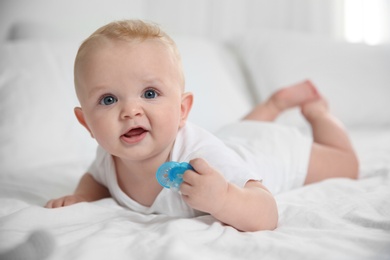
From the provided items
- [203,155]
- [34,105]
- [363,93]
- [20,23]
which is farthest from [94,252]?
[363,93]

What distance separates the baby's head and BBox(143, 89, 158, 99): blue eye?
8 centimetres

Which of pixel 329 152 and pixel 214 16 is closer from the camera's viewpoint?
pixel 329 152

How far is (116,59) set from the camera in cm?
84

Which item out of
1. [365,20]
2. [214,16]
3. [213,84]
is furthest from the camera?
[365,20]

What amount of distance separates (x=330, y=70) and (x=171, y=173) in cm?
149

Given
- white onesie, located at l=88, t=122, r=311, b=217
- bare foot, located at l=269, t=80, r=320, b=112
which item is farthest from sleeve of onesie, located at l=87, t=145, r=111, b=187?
bare foot, located at l=269, t=80, r=320, b=112

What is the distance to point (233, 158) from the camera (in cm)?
93

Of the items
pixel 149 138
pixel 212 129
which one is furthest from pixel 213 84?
pixel 149 138

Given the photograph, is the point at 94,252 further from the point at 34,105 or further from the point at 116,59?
the point at 34,105

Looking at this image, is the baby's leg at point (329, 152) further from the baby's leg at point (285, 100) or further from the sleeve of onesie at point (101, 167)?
the sleeve of onesie at point (101, 167)

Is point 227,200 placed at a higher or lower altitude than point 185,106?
lower

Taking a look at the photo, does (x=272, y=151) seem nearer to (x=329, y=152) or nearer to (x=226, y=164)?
(x=329, y=152)

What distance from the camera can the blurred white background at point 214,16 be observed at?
1816 mm

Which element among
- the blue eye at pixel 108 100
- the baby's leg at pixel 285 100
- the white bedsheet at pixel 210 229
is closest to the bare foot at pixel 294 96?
the baby's leg at pixel 285 100
